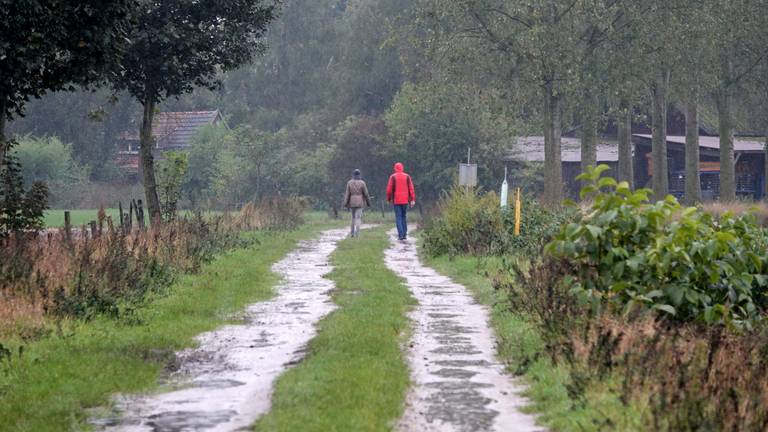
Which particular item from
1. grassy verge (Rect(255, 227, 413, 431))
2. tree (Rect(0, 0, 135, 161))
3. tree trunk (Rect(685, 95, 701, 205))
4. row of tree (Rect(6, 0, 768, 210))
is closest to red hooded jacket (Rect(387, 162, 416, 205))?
row of tree (Rect(6, 0, 768, 210))

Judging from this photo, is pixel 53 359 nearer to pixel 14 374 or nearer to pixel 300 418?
pixel 14 374

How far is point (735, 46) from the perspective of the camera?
147 ft

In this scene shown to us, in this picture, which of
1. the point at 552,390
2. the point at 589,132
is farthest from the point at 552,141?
the point at 552,390

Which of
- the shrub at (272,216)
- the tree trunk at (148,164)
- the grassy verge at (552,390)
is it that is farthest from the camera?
the shrub at (272,216)

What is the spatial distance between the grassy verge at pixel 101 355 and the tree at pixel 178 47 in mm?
6887

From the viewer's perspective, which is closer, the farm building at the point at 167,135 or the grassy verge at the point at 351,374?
the grassy verge at the point at 351,374

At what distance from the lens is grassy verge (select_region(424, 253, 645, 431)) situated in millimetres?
8445

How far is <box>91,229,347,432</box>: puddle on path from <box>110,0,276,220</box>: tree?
769 cm

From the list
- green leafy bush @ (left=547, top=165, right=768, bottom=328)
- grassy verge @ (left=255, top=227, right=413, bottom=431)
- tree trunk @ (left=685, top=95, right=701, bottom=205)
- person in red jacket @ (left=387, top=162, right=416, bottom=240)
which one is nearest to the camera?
grassy verge @ (left=255, top=227, right=413, bottom=431)

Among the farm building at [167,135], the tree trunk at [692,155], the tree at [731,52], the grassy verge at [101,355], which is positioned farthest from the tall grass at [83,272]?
the farm building at [167,135]

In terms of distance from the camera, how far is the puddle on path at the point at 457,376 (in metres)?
8.96

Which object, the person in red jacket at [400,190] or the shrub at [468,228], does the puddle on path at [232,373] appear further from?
the person in red jacket at [400,190]

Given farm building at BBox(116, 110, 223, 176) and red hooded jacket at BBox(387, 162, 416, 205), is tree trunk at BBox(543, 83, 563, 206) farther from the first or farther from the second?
farm building at BBox(116, 110, 223, 176)

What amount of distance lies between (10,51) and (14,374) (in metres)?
4.83
